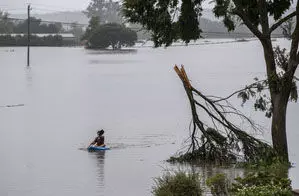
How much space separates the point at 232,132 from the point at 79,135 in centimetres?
2220

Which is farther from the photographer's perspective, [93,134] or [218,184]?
Answer: [93,134]

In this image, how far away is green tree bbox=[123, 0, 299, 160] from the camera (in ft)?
80.3

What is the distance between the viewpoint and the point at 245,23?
2484 centimetres

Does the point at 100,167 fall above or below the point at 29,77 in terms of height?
above

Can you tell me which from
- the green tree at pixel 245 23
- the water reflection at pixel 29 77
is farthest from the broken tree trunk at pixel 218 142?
the water reflection at pixel 29 77

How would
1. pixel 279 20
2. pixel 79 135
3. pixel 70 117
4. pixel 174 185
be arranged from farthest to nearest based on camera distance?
pixel 70 117 → pixel 79 135 → pixel 279 20 → pixel 174 185

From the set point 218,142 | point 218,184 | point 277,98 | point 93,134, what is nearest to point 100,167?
point 218,142

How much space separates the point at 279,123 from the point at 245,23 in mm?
2977

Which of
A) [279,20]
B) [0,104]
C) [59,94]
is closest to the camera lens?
[279,20]

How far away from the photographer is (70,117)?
62.8 meters

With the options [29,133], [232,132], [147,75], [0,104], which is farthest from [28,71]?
[232,132]

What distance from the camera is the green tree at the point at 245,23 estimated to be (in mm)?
24484

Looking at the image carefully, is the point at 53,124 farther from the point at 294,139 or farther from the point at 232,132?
the point at 232,132

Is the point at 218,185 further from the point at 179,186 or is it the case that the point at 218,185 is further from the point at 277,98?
the point at 277,98
